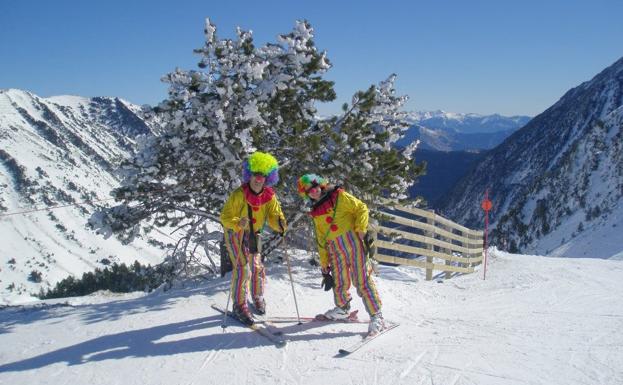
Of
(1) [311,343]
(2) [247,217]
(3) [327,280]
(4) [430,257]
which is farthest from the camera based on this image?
(4) [430,257]

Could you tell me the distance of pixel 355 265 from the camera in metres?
5.07

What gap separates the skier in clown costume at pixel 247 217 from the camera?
508 cm

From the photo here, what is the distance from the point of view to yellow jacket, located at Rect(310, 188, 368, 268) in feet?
16.4

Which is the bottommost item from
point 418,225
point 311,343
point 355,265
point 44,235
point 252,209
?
point 311,343

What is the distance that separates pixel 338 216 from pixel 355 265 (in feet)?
1.89

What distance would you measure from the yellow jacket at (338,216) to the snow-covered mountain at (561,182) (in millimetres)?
17393

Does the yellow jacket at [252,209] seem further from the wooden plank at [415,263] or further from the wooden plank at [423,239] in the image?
the wooden plank at [415,263]

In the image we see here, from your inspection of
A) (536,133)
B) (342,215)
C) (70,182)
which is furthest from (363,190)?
(70,182)

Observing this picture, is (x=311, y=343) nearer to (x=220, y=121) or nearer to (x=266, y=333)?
(x=266, y=333)

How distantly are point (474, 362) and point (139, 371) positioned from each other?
2996mm

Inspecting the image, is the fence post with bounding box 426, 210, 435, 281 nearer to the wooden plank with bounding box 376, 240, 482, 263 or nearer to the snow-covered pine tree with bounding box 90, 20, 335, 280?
the wooden plank with bounding box 376, 240, 482, 263

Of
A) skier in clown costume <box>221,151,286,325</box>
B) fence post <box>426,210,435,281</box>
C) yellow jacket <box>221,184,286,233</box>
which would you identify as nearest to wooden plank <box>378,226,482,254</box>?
fence post <box>426,210,435,281</box>

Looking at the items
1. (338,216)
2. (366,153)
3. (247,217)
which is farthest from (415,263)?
(247,217)

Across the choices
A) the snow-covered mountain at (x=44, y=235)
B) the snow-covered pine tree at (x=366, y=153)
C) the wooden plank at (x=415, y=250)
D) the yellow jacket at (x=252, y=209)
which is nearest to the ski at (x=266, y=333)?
the yellow jacket at (x=252, y=209)
